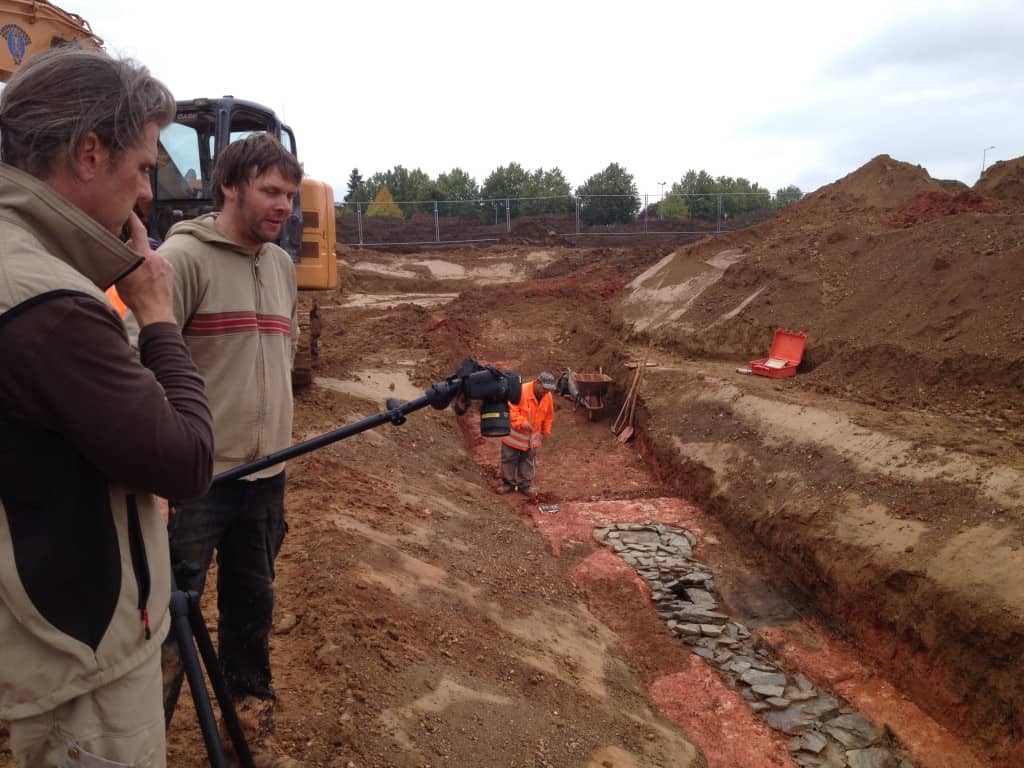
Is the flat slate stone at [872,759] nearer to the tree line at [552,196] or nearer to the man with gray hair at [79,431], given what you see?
the man with gray hair at [79,431]

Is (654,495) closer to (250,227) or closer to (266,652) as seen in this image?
(266,652)

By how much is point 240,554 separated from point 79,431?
178 centimetres

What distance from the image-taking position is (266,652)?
3.22 metres

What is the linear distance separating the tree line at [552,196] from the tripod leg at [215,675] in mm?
27551

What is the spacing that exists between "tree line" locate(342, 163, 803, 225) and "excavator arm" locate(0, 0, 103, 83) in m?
20.8

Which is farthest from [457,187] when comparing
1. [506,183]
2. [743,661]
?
[743,661]

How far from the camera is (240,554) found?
2.99 m

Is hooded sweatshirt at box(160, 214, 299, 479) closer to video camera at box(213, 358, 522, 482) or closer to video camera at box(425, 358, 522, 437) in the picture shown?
video camera at box(213, 358, 522, 482)


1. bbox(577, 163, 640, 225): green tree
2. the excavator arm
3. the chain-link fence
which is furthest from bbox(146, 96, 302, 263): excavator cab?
bbox(577, 163, 640, 225): green tree

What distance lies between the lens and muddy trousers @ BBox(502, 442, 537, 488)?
9625mm

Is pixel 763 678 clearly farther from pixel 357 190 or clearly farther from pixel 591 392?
pixel 357 190

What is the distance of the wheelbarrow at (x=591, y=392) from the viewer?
12.8 m

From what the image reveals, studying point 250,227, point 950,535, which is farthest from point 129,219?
point 950,535

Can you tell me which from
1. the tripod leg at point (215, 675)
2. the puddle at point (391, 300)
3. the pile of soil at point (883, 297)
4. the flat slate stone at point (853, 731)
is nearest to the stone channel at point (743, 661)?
the flat slate stone at point (853, 731)
